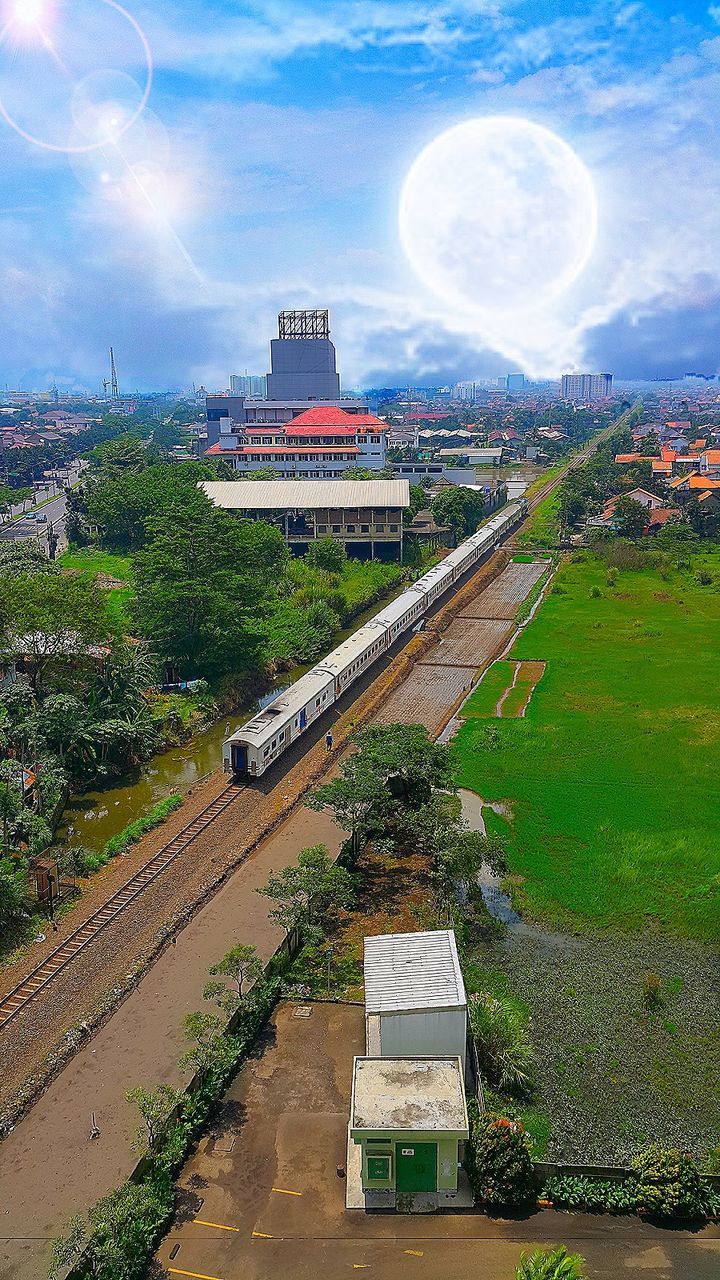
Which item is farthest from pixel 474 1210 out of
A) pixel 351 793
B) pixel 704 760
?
pixel 704 760

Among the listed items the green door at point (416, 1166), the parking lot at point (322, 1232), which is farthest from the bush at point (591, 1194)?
the green door at point (416, 1166)

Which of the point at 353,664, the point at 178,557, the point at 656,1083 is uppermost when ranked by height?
the point at 178,557

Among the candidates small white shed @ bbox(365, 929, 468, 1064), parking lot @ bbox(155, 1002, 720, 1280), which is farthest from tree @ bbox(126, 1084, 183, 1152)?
small white shed @ bbox(365, 929, 468, 1064)

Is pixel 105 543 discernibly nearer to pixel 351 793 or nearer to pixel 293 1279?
pixel 351 793

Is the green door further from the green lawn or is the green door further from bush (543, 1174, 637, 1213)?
the green lawn

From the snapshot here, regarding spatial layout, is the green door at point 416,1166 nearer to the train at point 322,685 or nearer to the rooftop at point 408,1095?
the rooftop at point 408,1095

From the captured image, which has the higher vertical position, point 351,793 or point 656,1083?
point 351,793
